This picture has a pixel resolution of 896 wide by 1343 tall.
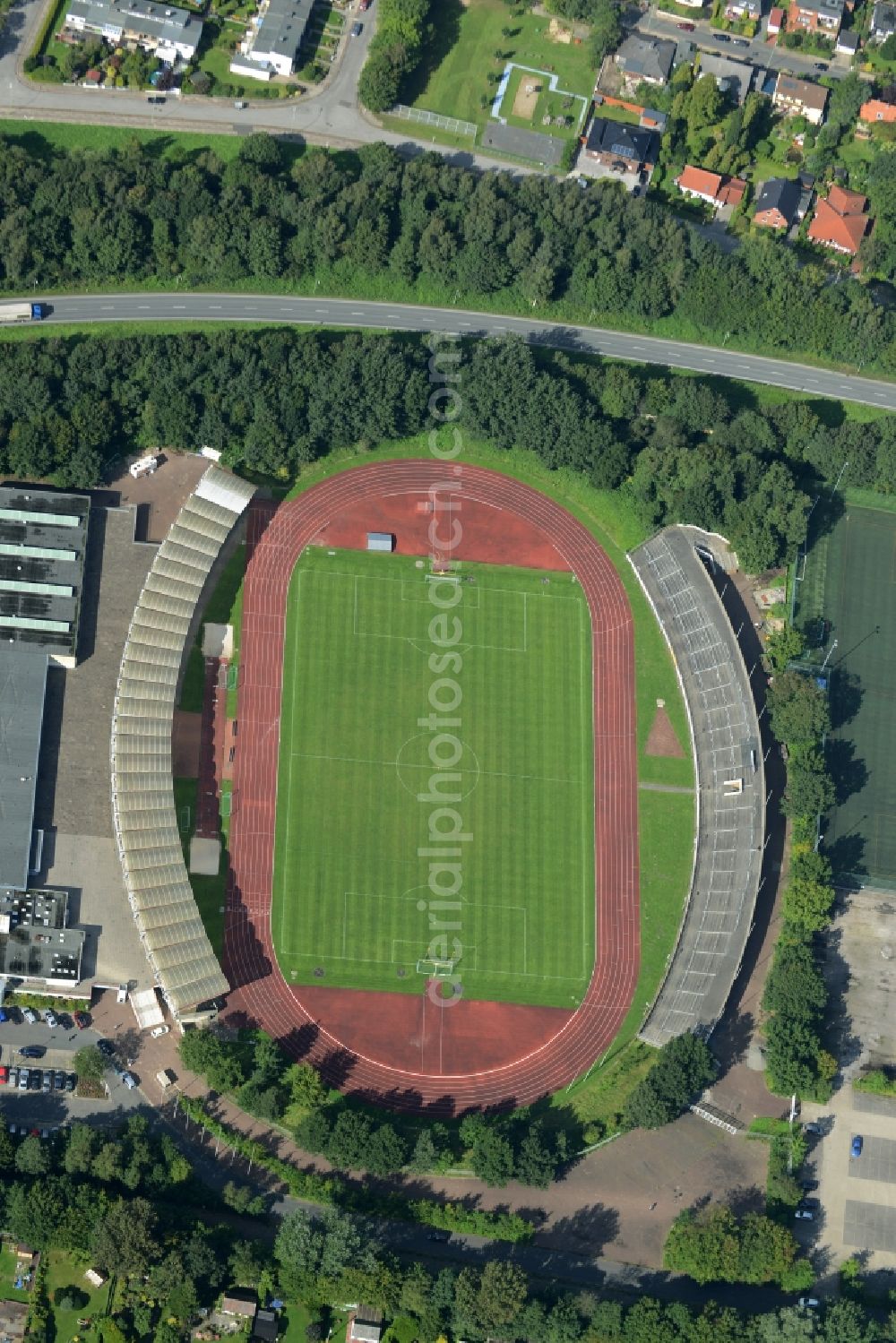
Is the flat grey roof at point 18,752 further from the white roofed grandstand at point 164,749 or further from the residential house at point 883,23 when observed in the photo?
the residential house at point 883,23

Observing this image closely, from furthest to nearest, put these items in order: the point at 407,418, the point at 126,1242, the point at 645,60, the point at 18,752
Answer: the point at 645,60 < the point at 407,418 < the point at 18,752 < the point at 126,1242

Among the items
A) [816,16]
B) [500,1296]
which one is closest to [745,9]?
[816,16]

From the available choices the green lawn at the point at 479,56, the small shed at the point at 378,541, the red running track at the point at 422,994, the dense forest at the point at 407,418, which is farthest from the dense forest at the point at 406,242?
the small shed at the point at 378,541

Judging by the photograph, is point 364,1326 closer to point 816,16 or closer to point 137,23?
point 137,23

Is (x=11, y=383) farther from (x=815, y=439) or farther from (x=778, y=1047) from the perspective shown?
(x=778, y=1047)

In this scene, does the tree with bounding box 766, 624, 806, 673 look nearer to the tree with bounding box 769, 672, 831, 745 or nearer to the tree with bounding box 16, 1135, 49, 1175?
the tree with bounding box 769, 672, 831, 745
